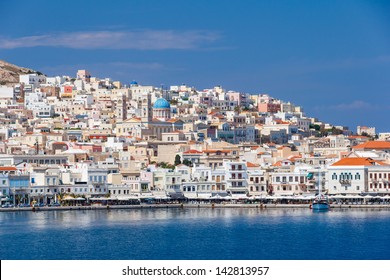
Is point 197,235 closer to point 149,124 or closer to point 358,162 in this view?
point 358,162

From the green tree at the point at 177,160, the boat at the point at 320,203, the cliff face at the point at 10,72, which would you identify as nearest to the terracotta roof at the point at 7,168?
the green tree at the point at 177,160

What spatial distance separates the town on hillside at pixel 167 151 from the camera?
5175 cm

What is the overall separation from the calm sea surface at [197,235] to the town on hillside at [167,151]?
3.82 metres

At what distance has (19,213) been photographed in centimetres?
4791

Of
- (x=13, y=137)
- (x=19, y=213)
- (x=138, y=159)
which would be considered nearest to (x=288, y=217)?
(x=19, y=213)

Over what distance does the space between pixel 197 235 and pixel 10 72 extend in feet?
216

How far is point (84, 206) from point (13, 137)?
17924mm

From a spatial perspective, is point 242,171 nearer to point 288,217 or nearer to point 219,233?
point 288,217

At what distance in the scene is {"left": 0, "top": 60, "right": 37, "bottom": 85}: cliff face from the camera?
318ft

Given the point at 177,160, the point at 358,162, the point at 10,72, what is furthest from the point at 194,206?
the point at 10,72

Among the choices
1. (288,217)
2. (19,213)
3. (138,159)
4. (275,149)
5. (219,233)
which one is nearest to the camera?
(219,233)

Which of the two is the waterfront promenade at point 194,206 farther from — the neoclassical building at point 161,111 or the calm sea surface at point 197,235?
the neoclassical building at point 161,111

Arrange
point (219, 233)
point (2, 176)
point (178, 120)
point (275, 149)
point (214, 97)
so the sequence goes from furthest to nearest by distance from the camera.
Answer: point (214, 97)
point (178, 120)
point (275, 149)
point (2, 176)
point (219, 233)

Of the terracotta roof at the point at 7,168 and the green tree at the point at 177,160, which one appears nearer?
the terracotta roof at the point at 7,168
